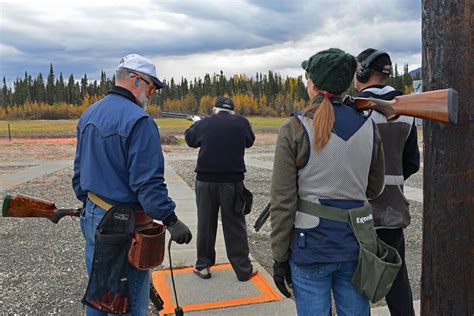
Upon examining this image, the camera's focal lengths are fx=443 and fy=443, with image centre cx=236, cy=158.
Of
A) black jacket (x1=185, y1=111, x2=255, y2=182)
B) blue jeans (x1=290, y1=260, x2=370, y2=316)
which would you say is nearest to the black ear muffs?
blue jeans (x1=290, y1=260, x2=370, y2=316)

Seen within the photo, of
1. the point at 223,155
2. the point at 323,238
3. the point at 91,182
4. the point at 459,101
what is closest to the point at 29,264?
the point at 223,155

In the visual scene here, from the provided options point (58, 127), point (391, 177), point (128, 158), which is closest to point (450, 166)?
point (391, 177)

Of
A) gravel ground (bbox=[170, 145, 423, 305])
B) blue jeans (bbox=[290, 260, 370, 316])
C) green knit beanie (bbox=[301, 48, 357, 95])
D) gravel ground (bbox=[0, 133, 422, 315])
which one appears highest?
green knit beanie (bbox=[301, 48, 357, 95])

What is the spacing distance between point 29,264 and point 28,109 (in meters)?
114

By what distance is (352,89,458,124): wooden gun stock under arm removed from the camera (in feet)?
6.93

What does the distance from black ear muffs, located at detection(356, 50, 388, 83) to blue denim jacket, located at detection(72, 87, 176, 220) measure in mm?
1380

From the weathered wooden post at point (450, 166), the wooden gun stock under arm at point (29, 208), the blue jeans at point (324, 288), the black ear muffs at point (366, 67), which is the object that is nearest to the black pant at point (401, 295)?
the weathered wooden post at point (450, 166)

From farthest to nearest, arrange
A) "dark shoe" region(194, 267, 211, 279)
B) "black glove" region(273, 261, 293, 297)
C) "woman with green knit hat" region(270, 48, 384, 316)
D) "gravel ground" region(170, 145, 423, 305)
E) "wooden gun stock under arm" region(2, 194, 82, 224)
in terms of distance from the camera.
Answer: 1. "gravel ground" region(170, 145, 423, 305)
2. "dark shoe" region(194, 267, 211, 279)
3. "wooden gun stock under arm" region(2, 194, 82, 224)
4. "black glove" region(273, 261, 293, 297)
5. "woman with green knit hat" region(270, 48, 384, 316)

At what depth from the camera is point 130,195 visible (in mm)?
2725

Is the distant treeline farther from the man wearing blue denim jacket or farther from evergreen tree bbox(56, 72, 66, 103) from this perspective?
the man wearing blue denim jacket

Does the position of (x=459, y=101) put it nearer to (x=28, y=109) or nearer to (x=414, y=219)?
(x=414, y=219)

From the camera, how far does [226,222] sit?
453 centimetres

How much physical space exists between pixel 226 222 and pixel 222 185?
1.28ft

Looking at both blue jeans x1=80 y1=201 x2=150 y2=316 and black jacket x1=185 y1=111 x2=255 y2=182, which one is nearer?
blue jeans x1=80 y1=201 x2=150 y2=316
